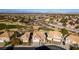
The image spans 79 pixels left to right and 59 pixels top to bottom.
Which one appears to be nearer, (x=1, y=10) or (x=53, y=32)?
(x=53, y=32)
